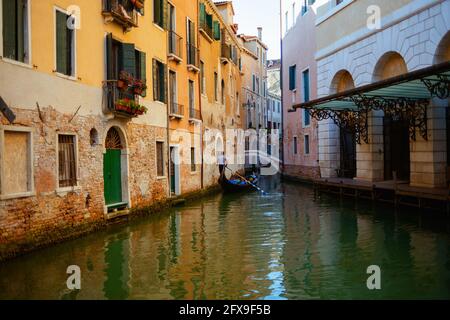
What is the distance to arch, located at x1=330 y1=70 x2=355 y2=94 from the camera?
18.4 m

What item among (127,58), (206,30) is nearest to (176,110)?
(127,58)

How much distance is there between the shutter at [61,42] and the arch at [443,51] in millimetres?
9306

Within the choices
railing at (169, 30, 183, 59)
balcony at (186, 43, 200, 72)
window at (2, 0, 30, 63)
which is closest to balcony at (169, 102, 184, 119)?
railing at (169, 30, 183, 59)

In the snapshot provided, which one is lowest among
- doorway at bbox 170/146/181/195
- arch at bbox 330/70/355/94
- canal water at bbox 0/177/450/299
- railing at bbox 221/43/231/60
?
canal water at bbox 0/177/450/299

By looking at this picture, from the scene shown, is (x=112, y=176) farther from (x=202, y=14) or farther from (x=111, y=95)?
(x=202, y=14)

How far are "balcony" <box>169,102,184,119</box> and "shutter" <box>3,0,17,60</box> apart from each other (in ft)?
26.3

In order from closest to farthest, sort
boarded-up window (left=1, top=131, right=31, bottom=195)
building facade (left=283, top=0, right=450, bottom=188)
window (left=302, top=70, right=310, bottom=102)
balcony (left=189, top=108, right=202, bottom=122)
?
boarded-up window (left=1, top=131, right=31, bottom=195) → building facade (left=283, top=0, right=450, bottom=188) → balcony (left=189, top=108, right=202, bottom=122) → window (left=302, top=70, right=310, bottom=102)

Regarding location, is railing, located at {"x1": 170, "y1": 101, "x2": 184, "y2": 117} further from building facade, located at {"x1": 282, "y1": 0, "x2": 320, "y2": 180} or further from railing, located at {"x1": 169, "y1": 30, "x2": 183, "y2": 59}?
building facade, located at {"x1": 282, "y1": 0, "x2": 320, "y2": 180}

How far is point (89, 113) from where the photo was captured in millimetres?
11156

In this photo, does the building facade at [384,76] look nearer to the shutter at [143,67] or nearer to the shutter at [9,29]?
the shutter at [143,67]

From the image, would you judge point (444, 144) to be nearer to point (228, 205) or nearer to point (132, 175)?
point (228, 205)

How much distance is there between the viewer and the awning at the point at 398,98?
34.0 feet
